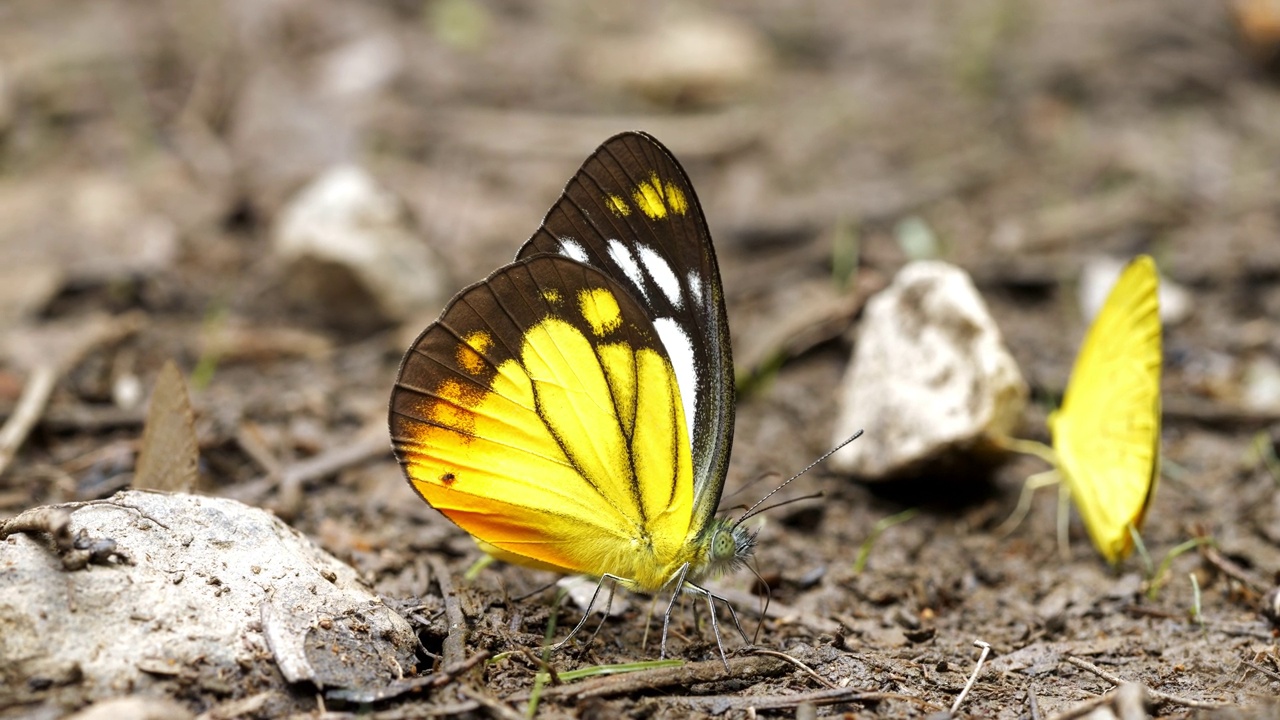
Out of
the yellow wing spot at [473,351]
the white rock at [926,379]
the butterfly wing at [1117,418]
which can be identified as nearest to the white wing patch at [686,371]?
the yellow wing spot at [473,351]

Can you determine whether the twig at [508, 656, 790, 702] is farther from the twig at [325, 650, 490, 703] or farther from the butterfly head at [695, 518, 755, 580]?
the butterfly head at [695, 518, 755, 580]

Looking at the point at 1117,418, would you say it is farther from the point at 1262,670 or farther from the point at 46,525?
the point at 46,525

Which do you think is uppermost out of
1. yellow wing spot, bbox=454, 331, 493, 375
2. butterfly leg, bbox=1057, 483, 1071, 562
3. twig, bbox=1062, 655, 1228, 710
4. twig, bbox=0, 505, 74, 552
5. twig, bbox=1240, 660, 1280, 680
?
yellow wing spot, bbox=454, 331, 493, 375

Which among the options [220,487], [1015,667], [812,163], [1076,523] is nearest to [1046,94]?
[812,163]

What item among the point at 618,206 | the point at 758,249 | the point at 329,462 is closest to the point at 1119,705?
the point at 618,206

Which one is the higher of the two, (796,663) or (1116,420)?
(1116,420)

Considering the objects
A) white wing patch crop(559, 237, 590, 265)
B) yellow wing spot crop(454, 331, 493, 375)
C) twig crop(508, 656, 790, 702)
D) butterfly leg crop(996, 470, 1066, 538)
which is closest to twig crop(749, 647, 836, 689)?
twig crop(508, 656, 790, 702)

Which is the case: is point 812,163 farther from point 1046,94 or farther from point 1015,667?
point 1015,667
